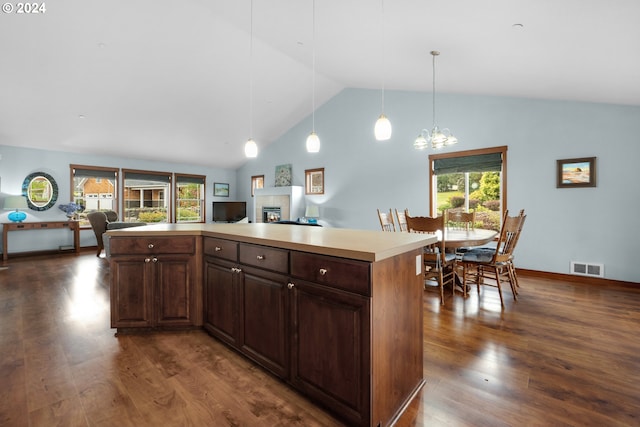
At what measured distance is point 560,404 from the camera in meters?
1.56

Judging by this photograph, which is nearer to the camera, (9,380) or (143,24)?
(9,380)

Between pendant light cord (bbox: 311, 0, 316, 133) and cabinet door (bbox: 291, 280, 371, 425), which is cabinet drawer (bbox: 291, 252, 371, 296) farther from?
pendant light cord (bbox: 311, 0, 316, 133)

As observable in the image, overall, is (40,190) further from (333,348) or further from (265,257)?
(333,348)

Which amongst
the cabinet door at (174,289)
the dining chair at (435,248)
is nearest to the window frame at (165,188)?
the cabinet door at (174,289)

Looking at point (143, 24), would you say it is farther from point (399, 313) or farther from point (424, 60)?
point (399, 313)

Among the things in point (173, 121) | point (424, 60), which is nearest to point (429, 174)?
point (424, 60)

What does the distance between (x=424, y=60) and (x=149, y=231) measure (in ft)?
12.1

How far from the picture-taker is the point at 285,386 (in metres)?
1.75

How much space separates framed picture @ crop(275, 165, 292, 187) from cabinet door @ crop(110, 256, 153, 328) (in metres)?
5.90

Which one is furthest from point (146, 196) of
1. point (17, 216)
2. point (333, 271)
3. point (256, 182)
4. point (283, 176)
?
point (333, 271)

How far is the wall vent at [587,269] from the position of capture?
A: 3.92m

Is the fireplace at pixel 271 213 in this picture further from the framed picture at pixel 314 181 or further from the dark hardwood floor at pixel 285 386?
the dark hardwood floor at pixel 285 386

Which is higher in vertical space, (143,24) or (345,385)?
(143,24)

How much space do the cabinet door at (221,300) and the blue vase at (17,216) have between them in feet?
21.3
